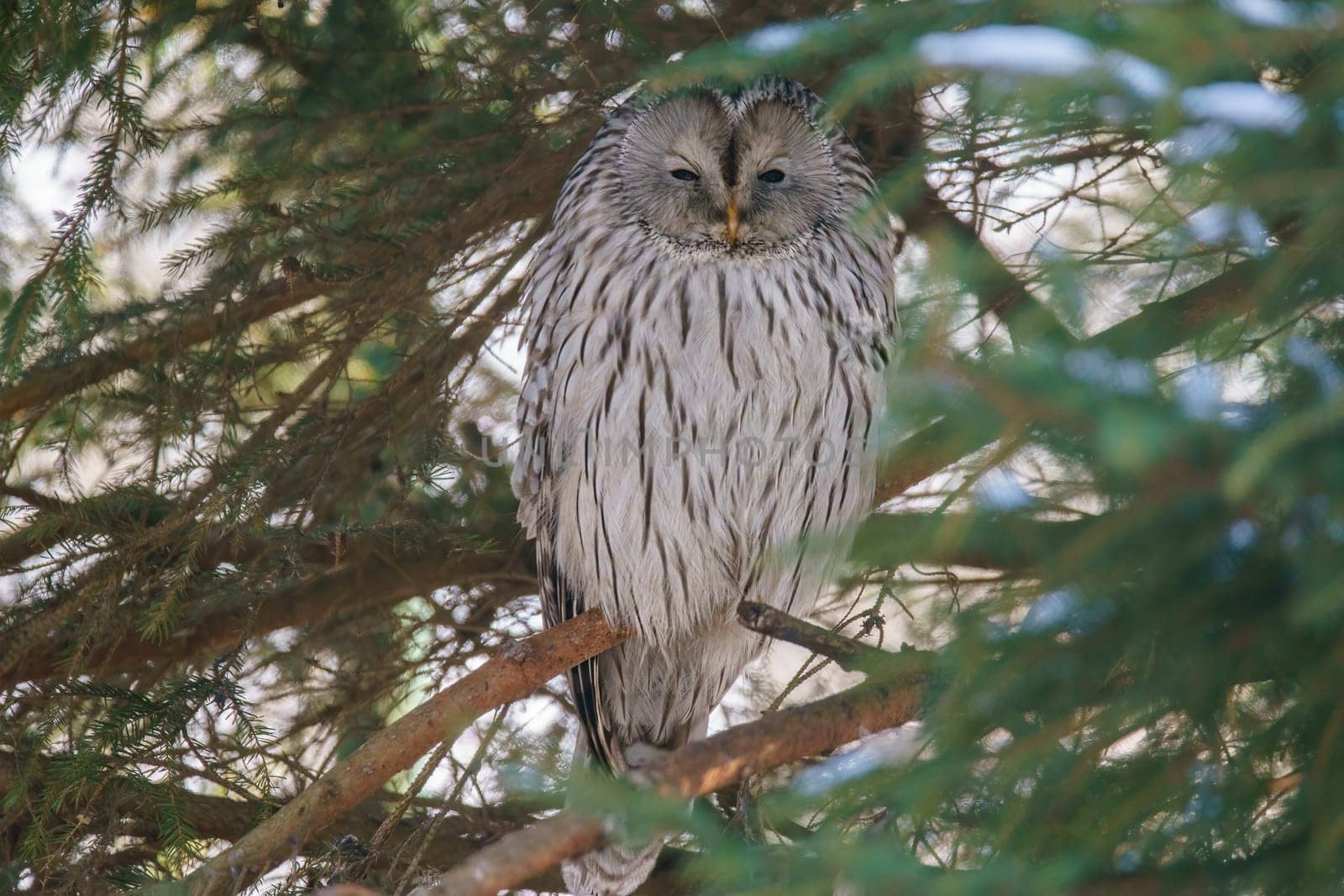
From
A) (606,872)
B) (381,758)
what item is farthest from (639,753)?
(381,758)

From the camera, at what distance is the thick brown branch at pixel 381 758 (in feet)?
7.57

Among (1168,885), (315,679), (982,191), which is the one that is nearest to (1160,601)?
(1168,885)

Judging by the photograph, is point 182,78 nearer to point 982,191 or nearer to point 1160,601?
point 982,191

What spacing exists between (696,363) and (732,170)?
49 cm

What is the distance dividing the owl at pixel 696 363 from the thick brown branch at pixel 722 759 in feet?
2.98

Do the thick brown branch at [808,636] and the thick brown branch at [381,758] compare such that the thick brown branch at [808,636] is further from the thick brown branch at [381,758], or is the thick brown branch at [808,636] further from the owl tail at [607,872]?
the owl tail at [607,872]

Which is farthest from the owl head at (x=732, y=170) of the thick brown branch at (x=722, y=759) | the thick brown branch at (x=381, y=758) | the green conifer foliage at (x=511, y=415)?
the thick brown branch at (x=722, y=759)

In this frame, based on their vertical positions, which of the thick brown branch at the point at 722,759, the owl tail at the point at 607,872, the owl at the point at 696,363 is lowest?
the thick brown branch at the point at 722,759

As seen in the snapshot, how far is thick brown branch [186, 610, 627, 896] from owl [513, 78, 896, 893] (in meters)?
0.41

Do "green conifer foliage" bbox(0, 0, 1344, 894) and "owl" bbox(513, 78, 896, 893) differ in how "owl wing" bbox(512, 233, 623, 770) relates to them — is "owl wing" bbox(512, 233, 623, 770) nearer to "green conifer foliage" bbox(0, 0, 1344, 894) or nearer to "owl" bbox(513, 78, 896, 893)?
"owl" bbox(513, 78, 896, 893)

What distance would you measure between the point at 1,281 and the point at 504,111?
57.2 inches

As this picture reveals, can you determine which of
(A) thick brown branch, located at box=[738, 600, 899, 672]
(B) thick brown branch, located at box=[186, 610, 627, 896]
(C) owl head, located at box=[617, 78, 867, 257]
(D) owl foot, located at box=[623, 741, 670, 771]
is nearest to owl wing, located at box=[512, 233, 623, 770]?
(D) owl foot, located at box=[623, 741, 670, 771]

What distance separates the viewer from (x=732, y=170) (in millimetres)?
3055

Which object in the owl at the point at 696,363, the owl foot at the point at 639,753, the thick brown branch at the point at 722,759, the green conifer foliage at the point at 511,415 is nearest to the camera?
the green conifer foliage at the point at 511,415
